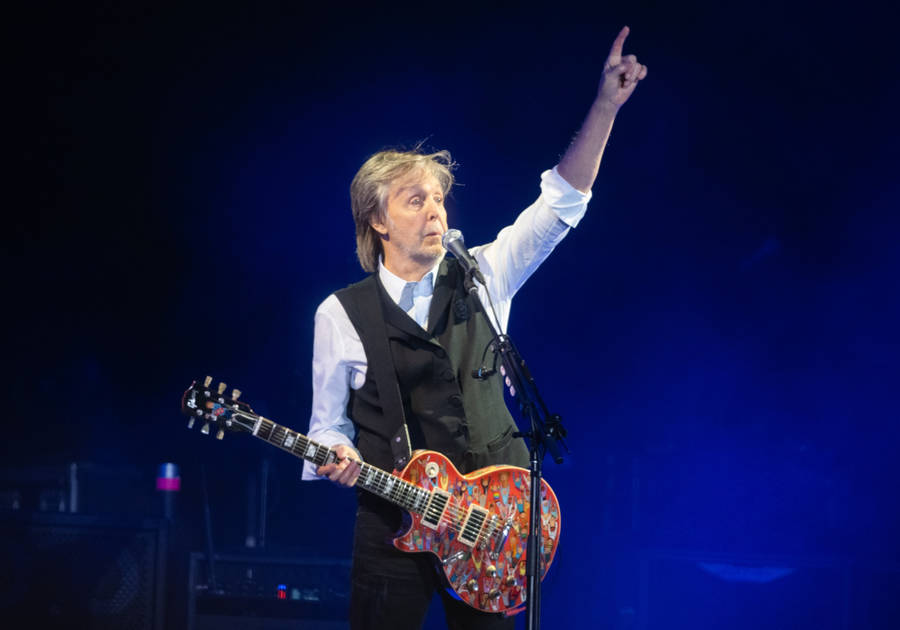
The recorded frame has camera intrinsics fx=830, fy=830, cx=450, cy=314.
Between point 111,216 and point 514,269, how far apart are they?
11.4ft

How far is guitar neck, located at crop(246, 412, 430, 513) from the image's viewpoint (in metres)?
2.45

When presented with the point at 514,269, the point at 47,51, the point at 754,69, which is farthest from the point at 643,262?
the point at 47,51

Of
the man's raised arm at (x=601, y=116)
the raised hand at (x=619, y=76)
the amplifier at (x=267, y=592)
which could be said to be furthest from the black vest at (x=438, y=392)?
the amplifier at (x=267, y=592)

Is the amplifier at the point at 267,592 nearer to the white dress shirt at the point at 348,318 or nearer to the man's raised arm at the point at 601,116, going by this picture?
the white dress shirt at the point at 348,318

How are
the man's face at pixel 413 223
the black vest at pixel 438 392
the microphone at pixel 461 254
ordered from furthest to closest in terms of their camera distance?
the man's face at pixel 413 223
the black vest at pixel 438 392
the microphone at pixel 461 254

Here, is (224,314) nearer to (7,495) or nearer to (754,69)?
(7,495)

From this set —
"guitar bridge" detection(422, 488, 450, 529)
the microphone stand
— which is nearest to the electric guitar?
"guitar bridge" detection(422, 488, 450, 529)

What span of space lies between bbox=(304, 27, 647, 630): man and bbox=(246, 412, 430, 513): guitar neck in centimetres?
4

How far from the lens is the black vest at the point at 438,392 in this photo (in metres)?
2.55

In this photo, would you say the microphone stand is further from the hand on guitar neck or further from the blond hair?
the blond hair

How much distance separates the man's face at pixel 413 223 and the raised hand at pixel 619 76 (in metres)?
0.66

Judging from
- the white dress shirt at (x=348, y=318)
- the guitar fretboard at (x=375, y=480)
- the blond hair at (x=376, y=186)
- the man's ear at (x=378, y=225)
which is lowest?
the guitar fretboard at (x=375, y=480)

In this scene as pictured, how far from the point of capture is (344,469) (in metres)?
2.44

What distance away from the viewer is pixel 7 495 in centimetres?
460
